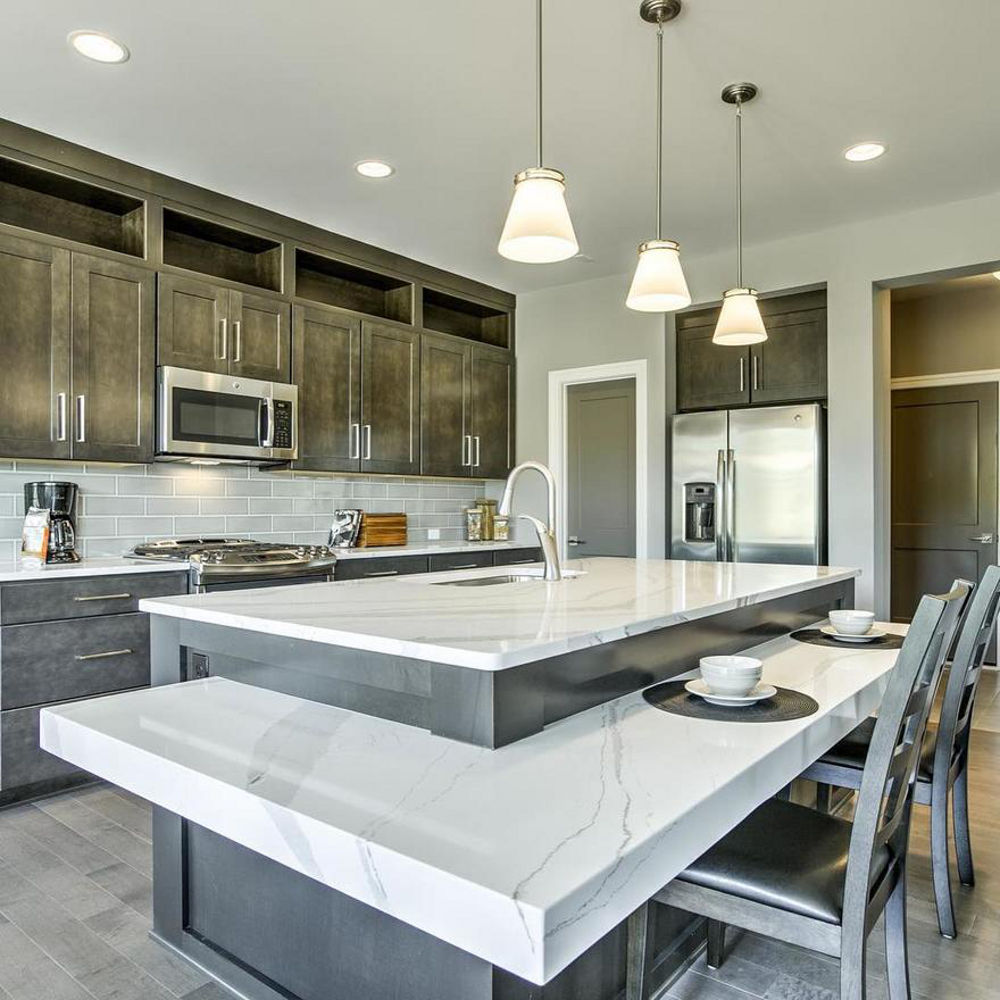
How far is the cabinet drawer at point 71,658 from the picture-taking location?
296 centimetres

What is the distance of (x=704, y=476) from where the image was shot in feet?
15.9

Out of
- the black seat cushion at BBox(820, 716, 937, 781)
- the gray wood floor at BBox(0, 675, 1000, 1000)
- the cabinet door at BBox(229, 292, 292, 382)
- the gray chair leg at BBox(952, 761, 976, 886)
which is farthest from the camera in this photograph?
the cabinet door at BBox(229, 292, 292, 382)

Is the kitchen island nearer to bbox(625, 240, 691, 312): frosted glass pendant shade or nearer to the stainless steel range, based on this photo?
bbox(625, 240, 691, 312): frosted glass pendant shade

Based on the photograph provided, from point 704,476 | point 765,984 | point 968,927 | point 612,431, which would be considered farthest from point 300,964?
point 612,431

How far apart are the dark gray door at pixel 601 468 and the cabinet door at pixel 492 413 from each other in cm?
45

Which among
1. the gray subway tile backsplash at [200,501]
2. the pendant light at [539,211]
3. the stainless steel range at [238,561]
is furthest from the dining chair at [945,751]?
the gray subway tile backsplash at [200,501]

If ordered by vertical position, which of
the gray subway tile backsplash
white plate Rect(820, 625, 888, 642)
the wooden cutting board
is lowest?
white plate Rect(820, 625, 888, 642)

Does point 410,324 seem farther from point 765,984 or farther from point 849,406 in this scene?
point 765,984

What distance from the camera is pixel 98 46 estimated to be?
264 centimetres

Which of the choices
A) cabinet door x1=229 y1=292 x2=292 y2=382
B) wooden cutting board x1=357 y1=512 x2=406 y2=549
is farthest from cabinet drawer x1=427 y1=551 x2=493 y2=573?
cabinet door x1=229 y1=292 x2=292 y2=382

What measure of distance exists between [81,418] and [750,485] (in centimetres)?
351

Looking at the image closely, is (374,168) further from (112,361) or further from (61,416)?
(61,416)

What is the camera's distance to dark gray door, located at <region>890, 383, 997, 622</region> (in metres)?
5.57

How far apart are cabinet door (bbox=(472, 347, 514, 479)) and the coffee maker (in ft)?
8.65
